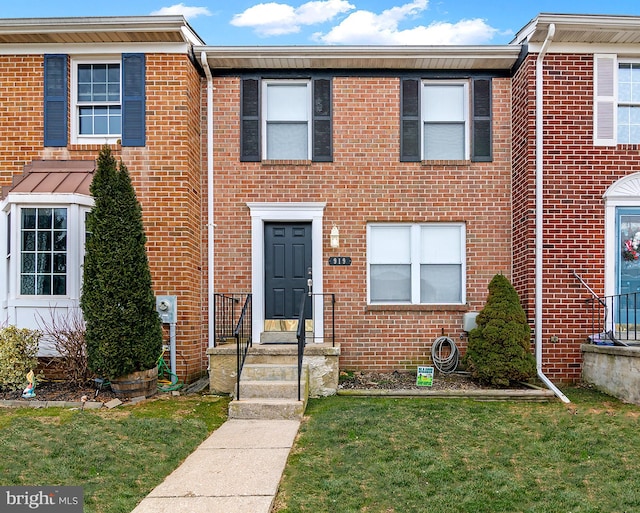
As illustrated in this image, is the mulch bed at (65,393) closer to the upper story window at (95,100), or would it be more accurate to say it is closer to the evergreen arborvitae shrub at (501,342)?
the upper story window at (95,100)

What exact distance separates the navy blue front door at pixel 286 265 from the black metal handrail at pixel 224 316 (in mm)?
545

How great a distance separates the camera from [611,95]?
347 inches

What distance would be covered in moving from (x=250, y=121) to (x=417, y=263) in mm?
3546

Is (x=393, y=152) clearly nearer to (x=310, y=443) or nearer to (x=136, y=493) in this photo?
(x=310, y=443)

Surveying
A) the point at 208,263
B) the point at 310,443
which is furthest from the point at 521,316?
the point at 208,263

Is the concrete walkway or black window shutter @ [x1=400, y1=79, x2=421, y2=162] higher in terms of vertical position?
black window shutter @ [x1=400, y1=79, x2=421, y2=162]

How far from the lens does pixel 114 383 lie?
24.5 ft

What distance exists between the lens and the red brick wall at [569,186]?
28.7 ft

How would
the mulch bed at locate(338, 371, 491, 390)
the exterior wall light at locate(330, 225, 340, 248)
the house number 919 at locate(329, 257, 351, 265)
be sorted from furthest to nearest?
the house number 919 at locate(329, 257, 351, 265), the exterior wall light at locate(330, 225, 340, 248), the mulch bed at locate(338, 371, 491, 390)

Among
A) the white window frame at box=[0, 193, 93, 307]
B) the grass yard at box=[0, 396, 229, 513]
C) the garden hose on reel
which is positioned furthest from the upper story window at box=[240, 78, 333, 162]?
the grass yard at box=[0, 396, 229, 513]

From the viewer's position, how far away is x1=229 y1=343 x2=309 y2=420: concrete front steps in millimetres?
6922

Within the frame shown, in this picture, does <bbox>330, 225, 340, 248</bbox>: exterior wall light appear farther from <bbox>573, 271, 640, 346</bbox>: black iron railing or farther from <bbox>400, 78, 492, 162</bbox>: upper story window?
<bbox>573, 271, 640, 346</bbox>: black iron railing

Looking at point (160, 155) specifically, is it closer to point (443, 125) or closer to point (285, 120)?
point (285, 120)

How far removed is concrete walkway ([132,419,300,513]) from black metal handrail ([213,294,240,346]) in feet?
9.04
